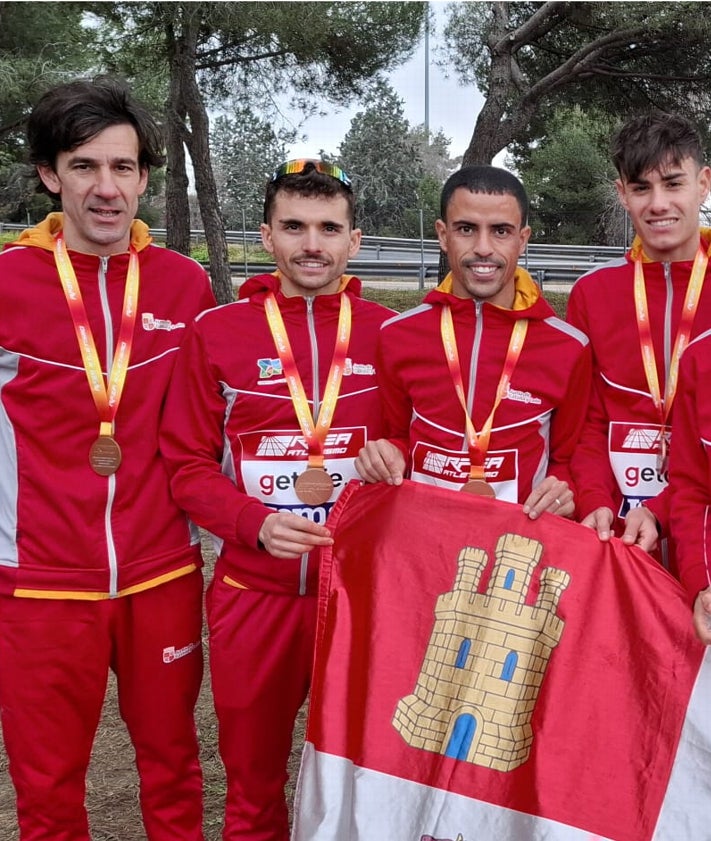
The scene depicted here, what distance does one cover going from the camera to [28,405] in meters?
3.16

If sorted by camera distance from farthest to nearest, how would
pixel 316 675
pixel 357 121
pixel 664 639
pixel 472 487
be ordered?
pixel 357 121 → pixel 472 487 → pixel 316 675 → pixel 664 639

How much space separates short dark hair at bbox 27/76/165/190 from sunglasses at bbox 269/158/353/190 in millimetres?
431

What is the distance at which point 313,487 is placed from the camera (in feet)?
10.2

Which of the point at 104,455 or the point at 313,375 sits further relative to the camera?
the point at 313,375

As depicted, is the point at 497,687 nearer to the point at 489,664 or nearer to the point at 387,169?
the point at 489,664

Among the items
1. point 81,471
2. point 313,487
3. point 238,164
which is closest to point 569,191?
point 238,164

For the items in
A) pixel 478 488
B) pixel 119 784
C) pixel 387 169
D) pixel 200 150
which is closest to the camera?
pixel 478 488

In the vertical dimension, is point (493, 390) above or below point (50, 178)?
below

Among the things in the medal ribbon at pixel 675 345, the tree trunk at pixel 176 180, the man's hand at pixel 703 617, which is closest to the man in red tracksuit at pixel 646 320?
the medal ribbon at pixel 675 345

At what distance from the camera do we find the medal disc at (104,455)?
315 cm

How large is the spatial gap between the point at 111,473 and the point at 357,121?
2399 inches

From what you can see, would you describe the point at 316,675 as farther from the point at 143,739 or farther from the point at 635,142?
the point at 635,142

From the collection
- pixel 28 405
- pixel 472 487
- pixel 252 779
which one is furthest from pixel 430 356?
pixel 252 779

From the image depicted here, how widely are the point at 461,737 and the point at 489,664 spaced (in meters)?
0.22
